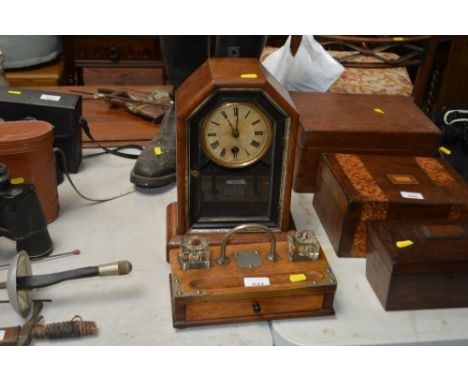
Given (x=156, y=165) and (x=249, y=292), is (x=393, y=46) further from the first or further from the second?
(x=249, y=292)

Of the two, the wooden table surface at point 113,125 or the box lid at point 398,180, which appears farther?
the wooden table surface at point 113,125

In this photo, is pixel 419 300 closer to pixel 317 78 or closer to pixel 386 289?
pixel 386 289

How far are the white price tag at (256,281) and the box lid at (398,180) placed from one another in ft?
0.91

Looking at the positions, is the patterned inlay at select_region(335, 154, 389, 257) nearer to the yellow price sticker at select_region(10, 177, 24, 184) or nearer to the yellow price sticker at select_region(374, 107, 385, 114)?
the yellow price sticker at select_region(374, 107, 385, 114)

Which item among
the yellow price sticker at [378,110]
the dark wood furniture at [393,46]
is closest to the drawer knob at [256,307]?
the yellow price sticker at [378,110]

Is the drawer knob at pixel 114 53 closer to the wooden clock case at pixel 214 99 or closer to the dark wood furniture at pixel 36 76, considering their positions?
the dark wood furniture at pixel 36 76

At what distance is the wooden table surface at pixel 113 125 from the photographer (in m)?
1.75

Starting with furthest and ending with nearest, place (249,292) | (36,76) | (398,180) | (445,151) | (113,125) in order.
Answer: (36,76)
(113,125)
(445,151)
(398,180)
(249,292)

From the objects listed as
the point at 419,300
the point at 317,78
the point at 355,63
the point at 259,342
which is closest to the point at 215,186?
the point at 259,342

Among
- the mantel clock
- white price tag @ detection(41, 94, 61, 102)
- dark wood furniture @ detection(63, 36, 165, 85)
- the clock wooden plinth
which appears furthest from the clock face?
dark wood furniture @ detection(63, 36, 165, 85)

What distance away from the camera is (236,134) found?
1143 mm

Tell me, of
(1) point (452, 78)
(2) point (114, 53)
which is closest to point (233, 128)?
(2) point (114, 53)

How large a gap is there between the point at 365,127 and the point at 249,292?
619 millimetres

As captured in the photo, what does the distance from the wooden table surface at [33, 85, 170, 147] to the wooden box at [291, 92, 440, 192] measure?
21.6 inches
